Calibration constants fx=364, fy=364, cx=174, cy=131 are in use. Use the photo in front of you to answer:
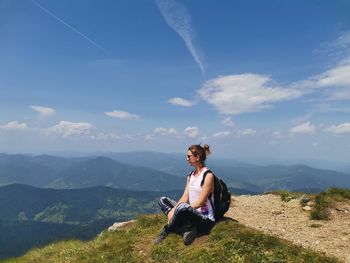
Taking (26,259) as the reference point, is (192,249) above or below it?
above

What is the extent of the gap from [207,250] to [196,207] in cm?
186

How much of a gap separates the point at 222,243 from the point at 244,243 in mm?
728

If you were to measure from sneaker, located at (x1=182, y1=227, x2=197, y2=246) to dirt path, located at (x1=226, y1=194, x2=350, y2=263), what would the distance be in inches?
179

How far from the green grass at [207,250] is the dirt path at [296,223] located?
244cm

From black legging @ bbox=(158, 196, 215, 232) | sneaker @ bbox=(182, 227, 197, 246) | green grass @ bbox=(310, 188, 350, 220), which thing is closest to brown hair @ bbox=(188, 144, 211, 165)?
black legging @ bbox=(158, 196, 215, 232)

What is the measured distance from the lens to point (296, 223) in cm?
1872

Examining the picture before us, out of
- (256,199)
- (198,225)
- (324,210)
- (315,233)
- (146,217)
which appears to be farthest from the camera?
(256,199)

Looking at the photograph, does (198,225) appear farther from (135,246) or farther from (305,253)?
(305,253)

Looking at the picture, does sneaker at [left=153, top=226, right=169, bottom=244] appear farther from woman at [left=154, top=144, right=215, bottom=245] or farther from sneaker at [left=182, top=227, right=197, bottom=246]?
sneaker at [left=182, top=227, right=197, bottom=246]

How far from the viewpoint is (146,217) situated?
1906 centimetres

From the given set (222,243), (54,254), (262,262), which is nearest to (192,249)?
(222,243)

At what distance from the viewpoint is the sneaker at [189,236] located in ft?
42.9

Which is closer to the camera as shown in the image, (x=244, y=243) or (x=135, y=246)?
(x=244, y=243)

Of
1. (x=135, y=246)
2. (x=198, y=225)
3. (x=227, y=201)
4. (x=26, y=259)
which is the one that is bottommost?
(x=26, y=259)
